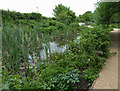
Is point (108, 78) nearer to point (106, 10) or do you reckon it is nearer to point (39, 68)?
point (39, 68)

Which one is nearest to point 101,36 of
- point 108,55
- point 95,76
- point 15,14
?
point 108,55

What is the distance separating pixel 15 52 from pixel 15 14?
5.72m

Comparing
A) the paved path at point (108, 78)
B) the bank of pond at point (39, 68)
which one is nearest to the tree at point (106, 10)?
the bank of pond at point (39, 68)

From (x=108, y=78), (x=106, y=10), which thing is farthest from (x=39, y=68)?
(x=106, y=10)

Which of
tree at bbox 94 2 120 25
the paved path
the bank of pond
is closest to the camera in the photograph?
the bank of pond

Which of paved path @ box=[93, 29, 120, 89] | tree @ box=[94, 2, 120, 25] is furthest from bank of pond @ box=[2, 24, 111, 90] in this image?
tree @ box=[94, 2, 120, 25]

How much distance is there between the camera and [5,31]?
2.13 metres

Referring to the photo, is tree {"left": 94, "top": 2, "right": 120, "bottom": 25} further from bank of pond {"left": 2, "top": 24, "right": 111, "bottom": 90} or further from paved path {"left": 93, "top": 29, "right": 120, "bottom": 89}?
paved path {"left": 93, "top": 29, "right": 120, "bottom": 89}

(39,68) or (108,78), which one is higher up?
(39,68)

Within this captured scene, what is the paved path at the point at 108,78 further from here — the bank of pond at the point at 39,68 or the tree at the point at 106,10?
the tree at the point at 106,10

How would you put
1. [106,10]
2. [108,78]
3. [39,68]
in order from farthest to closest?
[106,10] < [39,68] < [108,78]

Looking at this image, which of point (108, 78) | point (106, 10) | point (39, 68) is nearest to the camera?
point (108, 78)

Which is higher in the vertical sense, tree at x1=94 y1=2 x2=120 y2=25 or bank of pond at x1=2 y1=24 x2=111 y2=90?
tree at x1=94 y1=2 x2=120 y2=25

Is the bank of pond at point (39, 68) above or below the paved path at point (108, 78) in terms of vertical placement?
above
